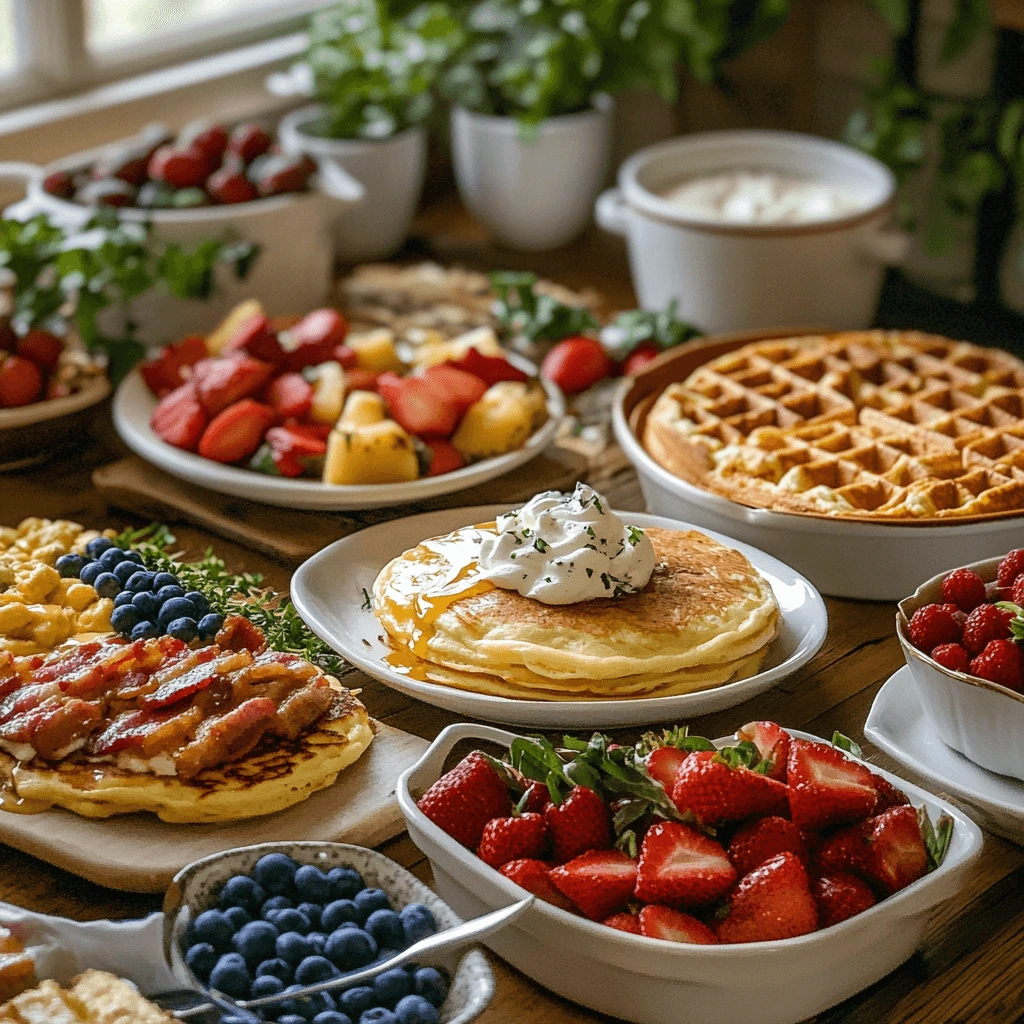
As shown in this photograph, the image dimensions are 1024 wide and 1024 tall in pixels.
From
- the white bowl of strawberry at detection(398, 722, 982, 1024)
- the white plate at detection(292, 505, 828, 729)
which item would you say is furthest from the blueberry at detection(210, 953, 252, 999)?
the white plate at detection(292, 505, 828, 729)

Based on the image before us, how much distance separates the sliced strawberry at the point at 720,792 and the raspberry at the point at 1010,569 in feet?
1.51

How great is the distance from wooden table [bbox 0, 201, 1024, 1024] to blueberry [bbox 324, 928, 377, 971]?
0.57ft

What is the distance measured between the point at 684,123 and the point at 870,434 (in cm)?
156

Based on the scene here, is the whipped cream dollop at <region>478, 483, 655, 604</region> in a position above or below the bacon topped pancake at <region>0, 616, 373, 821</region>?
above

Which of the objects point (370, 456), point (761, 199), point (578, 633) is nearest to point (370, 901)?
A: point (578, 633)

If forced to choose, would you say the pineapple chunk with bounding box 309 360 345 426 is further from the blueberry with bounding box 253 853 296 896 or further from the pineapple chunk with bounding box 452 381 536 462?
the blueberry with bounding box 253 853 296 896

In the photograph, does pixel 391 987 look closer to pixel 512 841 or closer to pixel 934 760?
pixel 512 841

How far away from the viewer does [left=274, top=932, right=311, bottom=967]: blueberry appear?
1.09 meters

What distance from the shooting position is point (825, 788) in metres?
1.20

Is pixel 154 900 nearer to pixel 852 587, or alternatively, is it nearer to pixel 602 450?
pixel 852 587

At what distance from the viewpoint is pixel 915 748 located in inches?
58.1

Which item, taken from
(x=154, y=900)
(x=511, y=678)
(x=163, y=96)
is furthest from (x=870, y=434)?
(x=163, y=96)

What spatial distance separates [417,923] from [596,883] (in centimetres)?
15

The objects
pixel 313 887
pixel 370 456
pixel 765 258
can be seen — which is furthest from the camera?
pixel 765 258
